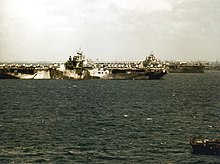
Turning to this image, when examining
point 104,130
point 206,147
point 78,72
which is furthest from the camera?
point 78,72

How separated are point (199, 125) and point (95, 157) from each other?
18674 mm

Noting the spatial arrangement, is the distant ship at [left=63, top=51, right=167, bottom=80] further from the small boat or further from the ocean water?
the small boat

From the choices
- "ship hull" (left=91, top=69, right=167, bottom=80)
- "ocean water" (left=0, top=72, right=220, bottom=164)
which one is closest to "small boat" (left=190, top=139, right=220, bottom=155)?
"ocean water" (left=0, top=72, right=220, bottom=164)

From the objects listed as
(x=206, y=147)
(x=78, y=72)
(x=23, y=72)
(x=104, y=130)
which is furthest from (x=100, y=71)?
(x=206, y=147)

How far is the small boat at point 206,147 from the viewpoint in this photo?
111 feet

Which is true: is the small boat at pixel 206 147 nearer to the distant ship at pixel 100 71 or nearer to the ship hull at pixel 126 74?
the distant ship at pixel 100 71

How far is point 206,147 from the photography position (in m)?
34.4

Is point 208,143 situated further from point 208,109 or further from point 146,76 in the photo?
point 146,76

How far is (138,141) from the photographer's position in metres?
39.0

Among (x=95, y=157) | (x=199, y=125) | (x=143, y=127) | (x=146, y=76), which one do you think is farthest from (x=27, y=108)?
(x=146, y=76)

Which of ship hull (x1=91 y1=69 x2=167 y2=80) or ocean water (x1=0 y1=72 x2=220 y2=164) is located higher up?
ship hull (x1=91 y1=69 x2=167 y2=80)

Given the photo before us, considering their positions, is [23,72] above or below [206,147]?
above

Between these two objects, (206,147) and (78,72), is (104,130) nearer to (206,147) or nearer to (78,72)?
(206,147)

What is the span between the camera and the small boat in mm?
33969
